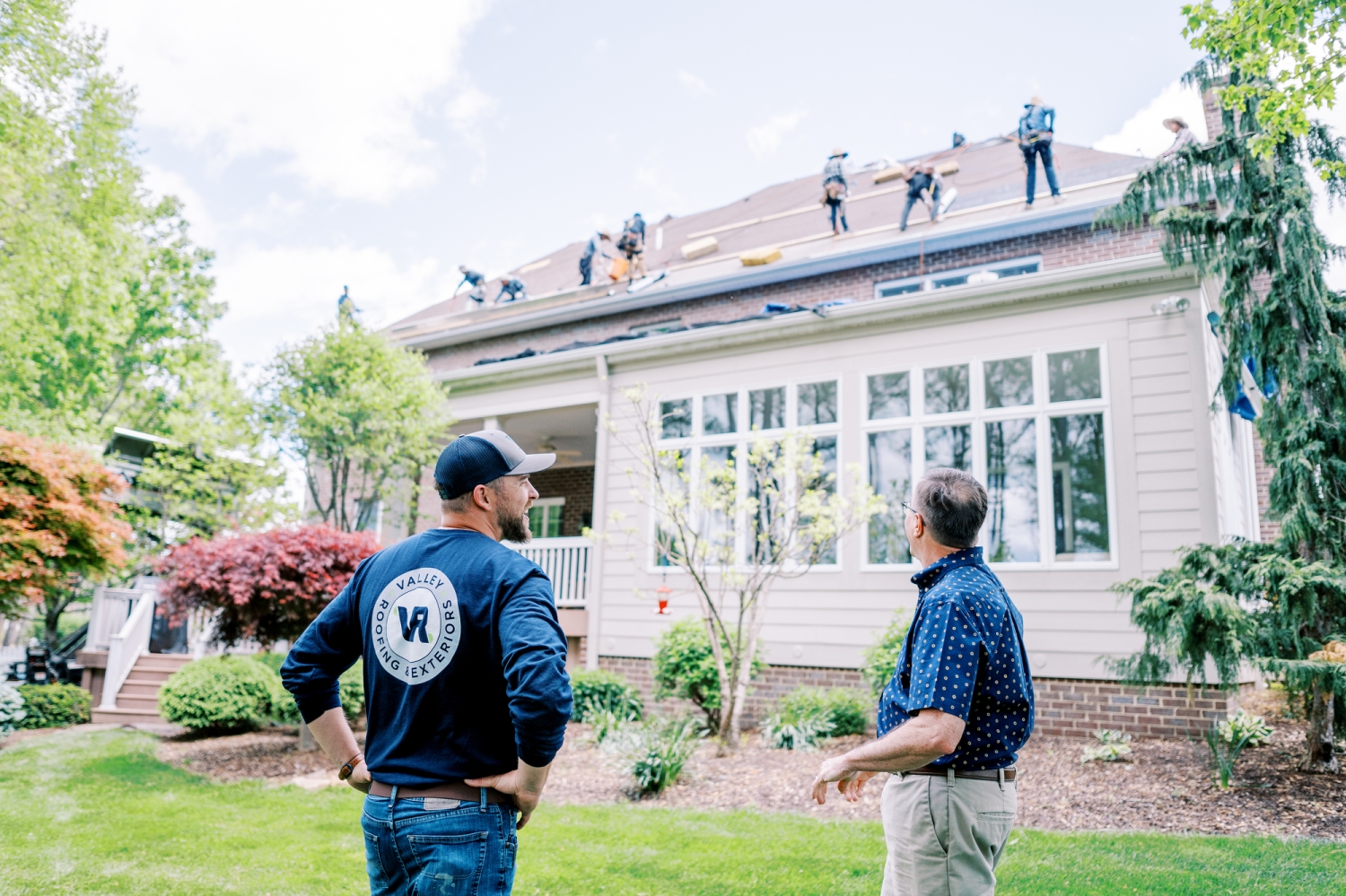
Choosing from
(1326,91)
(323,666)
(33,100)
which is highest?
(33,100)

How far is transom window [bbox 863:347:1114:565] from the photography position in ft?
27.1

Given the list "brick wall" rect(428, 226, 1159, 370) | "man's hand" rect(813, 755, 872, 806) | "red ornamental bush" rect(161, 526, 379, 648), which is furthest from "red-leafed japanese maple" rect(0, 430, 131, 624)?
"man's hand" rect(813, 755, 872, 806)

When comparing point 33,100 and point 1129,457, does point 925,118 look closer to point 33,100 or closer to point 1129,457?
point 1129,457

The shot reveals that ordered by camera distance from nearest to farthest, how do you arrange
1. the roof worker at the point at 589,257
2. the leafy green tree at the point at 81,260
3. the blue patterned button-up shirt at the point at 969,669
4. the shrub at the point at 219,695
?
the blue patterned button-up shirt at the point at 969,669 < the shrub at the point at 219,695 < the leafy green tree at the point at 81,260 < the roof worker at the point at 589,257

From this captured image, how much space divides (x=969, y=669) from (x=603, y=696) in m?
8.16

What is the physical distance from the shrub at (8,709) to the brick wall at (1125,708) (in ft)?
32.3

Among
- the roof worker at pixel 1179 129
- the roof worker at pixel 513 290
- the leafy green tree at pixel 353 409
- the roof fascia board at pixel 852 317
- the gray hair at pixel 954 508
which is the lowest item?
the gray hair at pixel 954 508

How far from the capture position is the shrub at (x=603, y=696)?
950 centimetres

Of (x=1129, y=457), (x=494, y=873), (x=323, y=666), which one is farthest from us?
(x=1129, y=457)

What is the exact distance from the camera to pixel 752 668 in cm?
927

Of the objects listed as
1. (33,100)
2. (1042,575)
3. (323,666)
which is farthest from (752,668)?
(33,100)

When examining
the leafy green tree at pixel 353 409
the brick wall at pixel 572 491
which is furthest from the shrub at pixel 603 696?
the brick wall at pixel 572 491

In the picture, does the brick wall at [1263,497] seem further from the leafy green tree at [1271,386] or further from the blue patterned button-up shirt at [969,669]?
the blue patterned button-up shirt at [969,669]

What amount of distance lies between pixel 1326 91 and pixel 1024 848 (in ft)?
17.7
